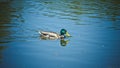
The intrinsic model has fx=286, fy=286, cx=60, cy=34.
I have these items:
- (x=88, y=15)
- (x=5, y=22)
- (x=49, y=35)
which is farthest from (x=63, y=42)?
(x=88, y=15)

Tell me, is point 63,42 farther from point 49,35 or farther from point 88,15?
point 88,15

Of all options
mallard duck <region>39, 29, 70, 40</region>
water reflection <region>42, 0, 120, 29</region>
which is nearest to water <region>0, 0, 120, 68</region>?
water reflection <region>42, 0, 120, 29</region>

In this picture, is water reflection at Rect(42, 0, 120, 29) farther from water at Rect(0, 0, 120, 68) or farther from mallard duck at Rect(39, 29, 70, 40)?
mallard duck at Rect(39, 29, 70, 40)

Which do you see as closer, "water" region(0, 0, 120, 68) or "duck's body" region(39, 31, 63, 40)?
"water" region(0, 0, 120, 68)

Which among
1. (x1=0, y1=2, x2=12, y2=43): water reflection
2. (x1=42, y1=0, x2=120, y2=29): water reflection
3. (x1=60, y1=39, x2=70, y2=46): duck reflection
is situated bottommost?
(x1=42, y1=0, x2=120, y2=29): water reflection

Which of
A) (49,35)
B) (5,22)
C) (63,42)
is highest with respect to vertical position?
(5,22)

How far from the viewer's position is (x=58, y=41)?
23.9 meters

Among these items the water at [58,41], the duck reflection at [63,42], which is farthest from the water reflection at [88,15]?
the duck reflection at [63,42]

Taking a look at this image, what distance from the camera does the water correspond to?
18.4 m

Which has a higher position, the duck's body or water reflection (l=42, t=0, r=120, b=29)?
the duck's body

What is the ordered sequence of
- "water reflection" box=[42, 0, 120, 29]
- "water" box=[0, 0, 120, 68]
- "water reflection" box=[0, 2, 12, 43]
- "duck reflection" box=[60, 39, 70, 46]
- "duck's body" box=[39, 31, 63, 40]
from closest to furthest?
"water" box=[0, 0, 120, 68]
"duck reflection" box=[60, 39, 70, 46]
"water reflection" box=[0, 2, 12, 43]
"duck's body" box=[39, 31, 63, 40]
"water reflection" box=[42, 0, 120, 29]

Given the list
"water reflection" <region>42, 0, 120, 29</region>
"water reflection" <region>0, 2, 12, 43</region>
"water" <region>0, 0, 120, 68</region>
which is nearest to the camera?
"water" <region>0, 0, 120, 68</region>

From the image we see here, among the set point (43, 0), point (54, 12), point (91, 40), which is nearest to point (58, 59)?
point (91, 40)

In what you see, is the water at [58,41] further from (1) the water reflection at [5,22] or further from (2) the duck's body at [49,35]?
(2) the duck's body at [49,35]
